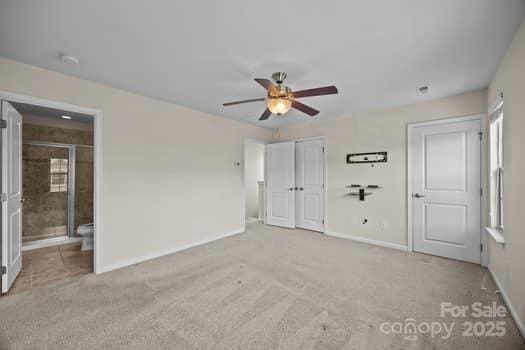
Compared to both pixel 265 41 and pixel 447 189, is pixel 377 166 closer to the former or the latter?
pixel 447 189

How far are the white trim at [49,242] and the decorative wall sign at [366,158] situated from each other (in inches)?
215

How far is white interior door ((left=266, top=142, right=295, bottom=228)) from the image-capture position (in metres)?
4.95

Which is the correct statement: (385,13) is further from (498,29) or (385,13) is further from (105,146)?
(105,146)

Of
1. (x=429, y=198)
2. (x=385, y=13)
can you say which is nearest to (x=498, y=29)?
(x=385, y=13)

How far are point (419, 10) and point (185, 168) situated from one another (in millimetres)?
3418

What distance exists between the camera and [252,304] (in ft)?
6.75

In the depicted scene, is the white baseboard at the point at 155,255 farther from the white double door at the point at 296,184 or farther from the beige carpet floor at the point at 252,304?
the white double door at the point at 296,184

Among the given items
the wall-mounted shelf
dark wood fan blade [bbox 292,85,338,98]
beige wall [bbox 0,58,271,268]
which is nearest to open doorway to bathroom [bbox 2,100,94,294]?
beige wall [bbox 0,58,271,268]

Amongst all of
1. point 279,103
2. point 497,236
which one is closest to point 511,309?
point 497,236

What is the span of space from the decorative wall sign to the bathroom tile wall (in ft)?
17.3

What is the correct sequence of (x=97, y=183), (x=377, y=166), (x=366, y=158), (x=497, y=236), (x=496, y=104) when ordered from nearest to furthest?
(x=497, y=236), (x=496, y=104), (x=97, y=183), (x=377, y=166), (x=366, y=158)

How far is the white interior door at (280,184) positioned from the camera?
495 cm

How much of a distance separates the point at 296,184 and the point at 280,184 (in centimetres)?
40

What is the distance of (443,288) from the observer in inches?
91.8
